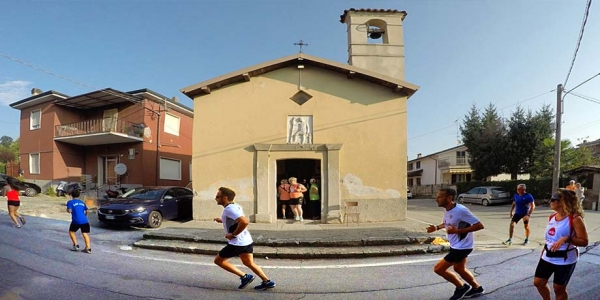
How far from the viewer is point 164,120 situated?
70.3 feet

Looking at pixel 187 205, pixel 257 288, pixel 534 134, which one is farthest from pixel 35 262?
pixel 534 134

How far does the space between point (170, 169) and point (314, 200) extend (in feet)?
45.8

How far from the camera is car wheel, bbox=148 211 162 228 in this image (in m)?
10.4

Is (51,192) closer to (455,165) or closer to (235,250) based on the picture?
(235,250)

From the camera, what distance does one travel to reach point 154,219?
1063 cm

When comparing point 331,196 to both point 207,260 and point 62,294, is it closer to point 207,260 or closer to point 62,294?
point 207,260

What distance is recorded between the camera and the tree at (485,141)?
85.5ft

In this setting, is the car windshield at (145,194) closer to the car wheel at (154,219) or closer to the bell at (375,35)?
the car wheel at (154,219)

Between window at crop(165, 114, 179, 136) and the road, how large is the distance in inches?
567

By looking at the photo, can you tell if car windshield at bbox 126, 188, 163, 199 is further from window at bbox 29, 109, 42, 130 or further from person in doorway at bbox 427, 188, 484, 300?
window at bbox 29, 109, 42, 130

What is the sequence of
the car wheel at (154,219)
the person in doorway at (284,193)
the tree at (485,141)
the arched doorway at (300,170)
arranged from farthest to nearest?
the tree at (485,141) → the arched doorway at (300,170) → the person in doorway at (284,193) → the car wheel at (154,219)

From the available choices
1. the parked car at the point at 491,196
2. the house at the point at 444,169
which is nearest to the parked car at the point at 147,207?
the parked car at the point at 491,196

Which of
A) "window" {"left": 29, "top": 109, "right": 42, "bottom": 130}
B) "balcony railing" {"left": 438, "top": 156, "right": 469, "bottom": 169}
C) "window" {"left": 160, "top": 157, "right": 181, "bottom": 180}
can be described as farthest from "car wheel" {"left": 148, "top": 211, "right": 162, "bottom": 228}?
"balcony railing" {"left": 438, "top": 156, "right": 469, "bottom": 169}

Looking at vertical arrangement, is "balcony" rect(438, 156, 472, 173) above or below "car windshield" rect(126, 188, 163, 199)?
above
